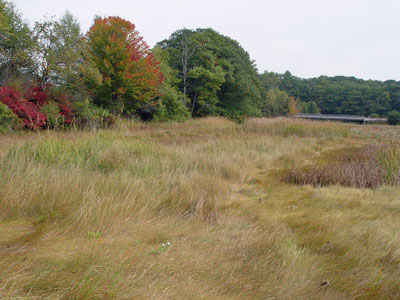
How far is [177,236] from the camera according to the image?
94.5 inches

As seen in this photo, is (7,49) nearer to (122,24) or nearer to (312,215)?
(122,24)

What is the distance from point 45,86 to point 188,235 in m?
15.9

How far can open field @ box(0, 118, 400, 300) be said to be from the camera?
1.61 meters

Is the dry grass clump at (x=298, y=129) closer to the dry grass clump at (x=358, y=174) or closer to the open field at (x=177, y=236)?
the dry grass clump at (x=358, y=174)

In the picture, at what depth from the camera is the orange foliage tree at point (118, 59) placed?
1683 cm

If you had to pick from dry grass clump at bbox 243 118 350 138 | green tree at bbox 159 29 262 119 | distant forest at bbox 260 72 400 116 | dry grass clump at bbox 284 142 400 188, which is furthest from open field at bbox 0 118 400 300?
distant forest at bbox 260 72 400 116

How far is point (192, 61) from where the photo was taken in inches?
1097

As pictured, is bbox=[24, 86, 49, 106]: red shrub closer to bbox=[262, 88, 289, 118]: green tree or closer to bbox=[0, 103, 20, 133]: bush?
bbox=[0, 103, 20, 133]: bush

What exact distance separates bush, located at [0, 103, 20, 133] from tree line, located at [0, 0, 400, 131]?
40 millimetres

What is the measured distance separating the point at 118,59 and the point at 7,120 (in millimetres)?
8552

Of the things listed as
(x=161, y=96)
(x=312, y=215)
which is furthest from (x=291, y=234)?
(x=161, y=96)

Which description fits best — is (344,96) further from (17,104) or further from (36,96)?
(17,104)

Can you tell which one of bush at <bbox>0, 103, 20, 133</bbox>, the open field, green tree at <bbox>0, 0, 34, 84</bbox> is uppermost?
green tree at <bbox>0, 0, 34, 84</bbox>

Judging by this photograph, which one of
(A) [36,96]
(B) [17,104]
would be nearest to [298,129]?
(B) [17,104]
